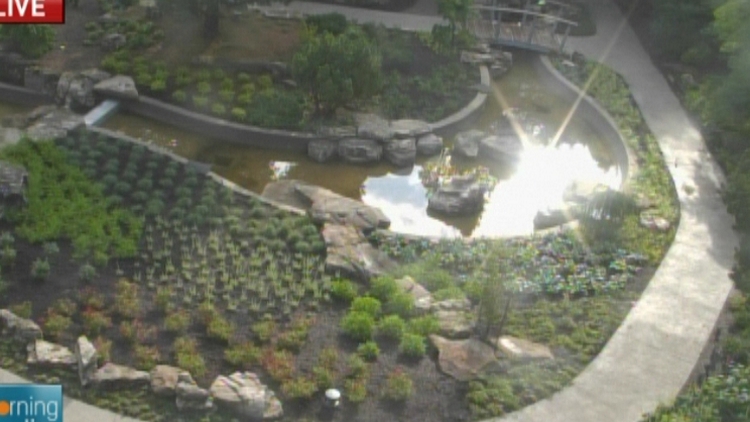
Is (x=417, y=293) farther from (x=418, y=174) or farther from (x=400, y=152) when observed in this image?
(x=400, y=152)

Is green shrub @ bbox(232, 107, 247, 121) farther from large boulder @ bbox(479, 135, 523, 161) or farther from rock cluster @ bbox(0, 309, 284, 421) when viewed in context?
rock cluster @ bbox(0, 309, 284, 421)

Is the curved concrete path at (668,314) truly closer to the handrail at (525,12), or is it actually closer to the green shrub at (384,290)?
the handrail at (525,12)

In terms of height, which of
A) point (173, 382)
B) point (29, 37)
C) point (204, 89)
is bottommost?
point (173, 382)

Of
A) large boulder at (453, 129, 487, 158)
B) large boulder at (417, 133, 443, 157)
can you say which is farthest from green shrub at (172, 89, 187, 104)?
large boulder at (453, 129, 487, 158)

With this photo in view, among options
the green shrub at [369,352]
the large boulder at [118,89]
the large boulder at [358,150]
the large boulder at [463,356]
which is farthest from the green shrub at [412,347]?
the large boulder at [118,89]

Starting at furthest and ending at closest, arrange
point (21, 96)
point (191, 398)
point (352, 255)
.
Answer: point (21, 96)
point (352, 255)
point (191, 398)

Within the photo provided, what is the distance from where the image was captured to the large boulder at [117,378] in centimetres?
1383

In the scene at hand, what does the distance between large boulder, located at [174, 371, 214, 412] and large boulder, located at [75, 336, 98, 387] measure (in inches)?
49.6

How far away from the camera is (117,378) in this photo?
1384 cm

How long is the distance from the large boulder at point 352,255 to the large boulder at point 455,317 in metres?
1.38

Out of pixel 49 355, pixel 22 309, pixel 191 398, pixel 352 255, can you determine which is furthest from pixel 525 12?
pixel 49 355

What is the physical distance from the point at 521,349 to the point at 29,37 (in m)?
14.0

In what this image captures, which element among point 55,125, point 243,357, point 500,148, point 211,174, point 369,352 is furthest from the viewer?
point 500,148

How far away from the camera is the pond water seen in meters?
20.1
